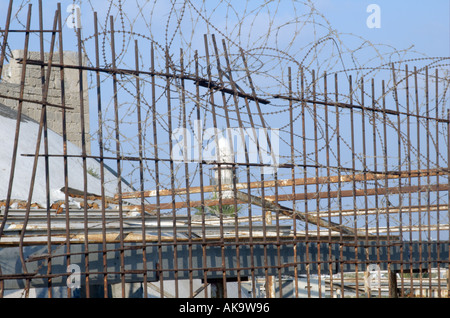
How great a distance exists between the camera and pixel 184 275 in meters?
6.62

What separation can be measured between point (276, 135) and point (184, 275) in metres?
1.72

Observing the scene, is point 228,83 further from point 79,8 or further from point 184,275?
point 184,275

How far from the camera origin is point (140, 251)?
20.4ft

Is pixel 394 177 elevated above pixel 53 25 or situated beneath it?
situated beneath
